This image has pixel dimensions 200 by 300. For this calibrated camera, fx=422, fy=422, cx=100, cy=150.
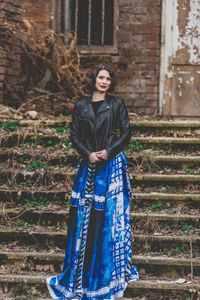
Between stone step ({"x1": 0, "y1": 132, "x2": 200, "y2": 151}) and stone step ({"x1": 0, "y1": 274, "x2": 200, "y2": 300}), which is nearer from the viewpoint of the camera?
stone step ({"x1": 0, "y1": 274, "x2": 200, "y2": 300})

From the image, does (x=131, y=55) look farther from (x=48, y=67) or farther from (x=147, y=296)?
(x=147, y=296)

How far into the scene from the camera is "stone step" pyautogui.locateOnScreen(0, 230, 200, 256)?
4.07 m

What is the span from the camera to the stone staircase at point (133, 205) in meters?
3.74

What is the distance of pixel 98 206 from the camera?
3320 mm

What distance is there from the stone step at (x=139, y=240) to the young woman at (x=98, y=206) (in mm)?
765

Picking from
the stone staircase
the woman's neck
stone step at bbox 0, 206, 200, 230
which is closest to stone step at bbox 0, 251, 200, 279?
the stone staircase

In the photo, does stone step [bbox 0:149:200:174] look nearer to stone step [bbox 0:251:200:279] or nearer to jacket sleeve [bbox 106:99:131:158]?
stone step [bbox 0:251:200:279]

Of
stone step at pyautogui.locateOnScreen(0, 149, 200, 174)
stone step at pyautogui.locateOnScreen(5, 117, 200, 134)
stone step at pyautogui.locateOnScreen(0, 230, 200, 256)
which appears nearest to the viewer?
stone step at pyautogui.locateOnScreen(0, 230, 200, 256)

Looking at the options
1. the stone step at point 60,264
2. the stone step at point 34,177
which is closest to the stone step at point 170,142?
the stone step at point 34,177

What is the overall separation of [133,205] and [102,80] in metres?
1.79

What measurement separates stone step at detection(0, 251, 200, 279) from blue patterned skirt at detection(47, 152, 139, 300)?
1.72 feet

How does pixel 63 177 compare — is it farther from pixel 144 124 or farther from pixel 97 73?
pixel 97 73

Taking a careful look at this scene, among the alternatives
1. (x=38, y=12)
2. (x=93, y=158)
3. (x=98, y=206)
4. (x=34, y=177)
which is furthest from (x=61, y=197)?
(x=38, y=12)

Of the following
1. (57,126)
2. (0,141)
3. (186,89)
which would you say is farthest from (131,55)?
(0,141)
